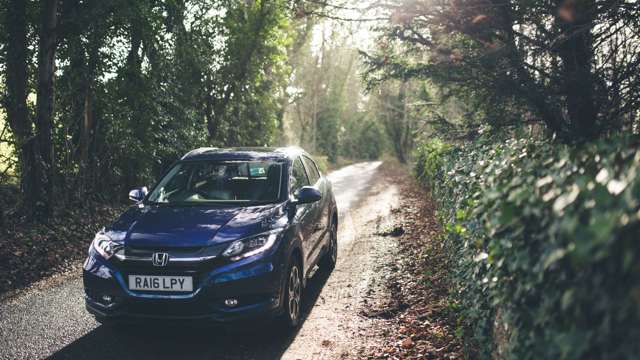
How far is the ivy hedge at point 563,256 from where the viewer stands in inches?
79.4

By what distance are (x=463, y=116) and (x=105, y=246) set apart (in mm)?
4682

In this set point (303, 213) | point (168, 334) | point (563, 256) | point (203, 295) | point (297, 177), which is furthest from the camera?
point (297, 177)

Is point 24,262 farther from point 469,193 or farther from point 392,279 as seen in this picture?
point 469,193

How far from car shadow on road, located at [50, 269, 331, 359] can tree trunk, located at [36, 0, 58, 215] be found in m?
5.95

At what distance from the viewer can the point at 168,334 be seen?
5.61 metres

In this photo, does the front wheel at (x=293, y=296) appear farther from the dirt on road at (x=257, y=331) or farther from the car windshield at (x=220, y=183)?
→ the car windshield at (x=220, y=183)

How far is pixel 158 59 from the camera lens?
14656 millimetres

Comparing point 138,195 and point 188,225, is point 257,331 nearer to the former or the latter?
point 188,225

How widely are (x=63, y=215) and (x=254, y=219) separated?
24.0 ft

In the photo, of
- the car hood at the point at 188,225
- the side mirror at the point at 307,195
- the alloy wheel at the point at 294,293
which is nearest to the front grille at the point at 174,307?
the car hood at the point at 188,225

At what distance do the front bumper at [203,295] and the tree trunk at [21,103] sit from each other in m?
6.35

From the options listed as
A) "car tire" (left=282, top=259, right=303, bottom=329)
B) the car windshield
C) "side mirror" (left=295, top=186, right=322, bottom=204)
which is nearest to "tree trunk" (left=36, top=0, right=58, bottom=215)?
the car windshield

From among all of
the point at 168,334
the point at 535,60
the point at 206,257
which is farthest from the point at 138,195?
the point at 535,60

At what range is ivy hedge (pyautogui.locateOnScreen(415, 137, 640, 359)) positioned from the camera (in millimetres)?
2018
